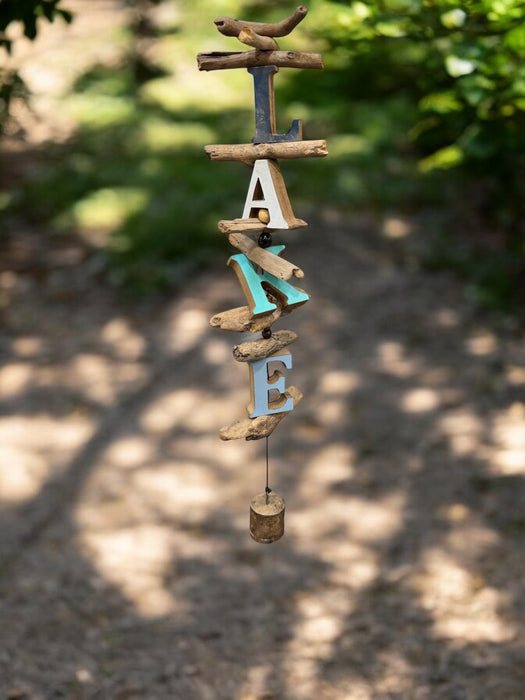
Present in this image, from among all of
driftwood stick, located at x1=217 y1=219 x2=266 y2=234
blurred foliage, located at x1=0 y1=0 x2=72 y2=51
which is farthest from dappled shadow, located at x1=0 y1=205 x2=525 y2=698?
blurred foliage, located at x1=0 y1=0 x2=72 y2=51

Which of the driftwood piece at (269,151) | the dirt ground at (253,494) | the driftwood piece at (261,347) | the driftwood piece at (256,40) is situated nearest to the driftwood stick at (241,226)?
the driftwood piece at (269,151)

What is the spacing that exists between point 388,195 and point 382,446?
4.55m

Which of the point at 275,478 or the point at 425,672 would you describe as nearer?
the point at 425,672

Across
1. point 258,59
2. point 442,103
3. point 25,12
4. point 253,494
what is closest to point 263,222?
point 258,59

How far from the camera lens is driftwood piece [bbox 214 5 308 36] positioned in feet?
6.18

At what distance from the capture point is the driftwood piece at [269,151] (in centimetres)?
201

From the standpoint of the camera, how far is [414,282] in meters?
8.01

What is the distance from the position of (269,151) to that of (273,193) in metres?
0.12

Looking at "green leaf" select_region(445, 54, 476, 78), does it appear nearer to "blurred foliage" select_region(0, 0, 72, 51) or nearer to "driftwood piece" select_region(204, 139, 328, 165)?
"driftwood piece" select_region(204, 139, 328, 165)

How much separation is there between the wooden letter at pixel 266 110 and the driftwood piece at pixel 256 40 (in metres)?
0.05

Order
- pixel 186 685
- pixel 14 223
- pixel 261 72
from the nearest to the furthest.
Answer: pixel 261 72 → pixel 186 685 → pixel 14 223

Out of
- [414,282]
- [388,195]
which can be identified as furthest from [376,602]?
[388,195]

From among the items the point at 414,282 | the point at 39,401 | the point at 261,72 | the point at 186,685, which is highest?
the point at 261,72

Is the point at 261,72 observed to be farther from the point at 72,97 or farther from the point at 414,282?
the point at 72,97
